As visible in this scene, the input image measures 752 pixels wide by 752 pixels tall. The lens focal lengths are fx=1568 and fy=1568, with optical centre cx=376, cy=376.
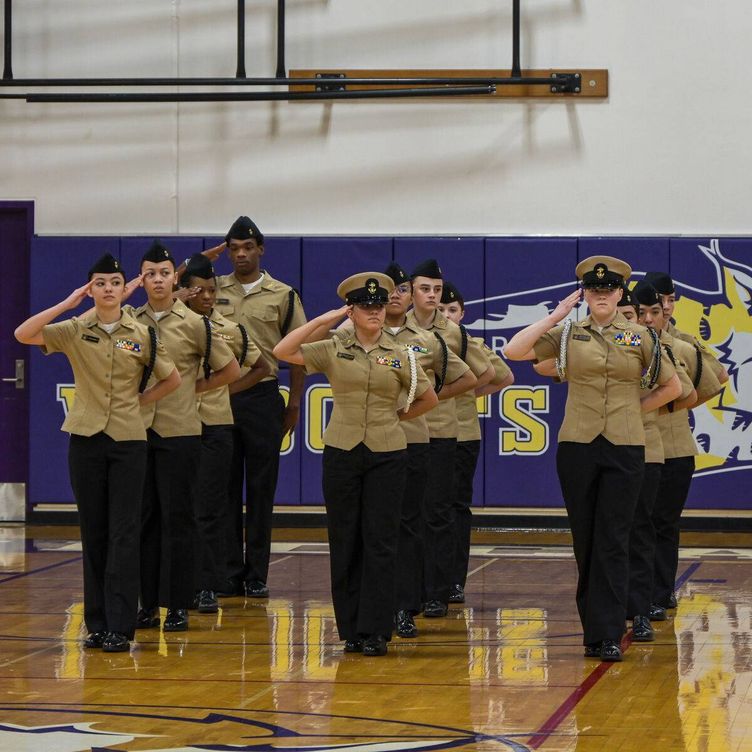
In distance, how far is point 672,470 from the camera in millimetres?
8188

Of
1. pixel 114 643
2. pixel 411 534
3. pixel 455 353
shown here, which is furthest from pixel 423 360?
pixel 114 643

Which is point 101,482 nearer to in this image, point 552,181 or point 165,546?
point 165,546

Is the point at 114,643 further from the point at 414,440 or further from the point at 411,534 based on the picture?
the point at 414,440

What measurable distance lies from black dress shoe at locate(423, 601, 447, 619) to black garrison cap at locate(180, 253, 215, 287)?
6.90 ft

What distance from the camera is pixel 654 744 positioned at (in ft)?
17.2

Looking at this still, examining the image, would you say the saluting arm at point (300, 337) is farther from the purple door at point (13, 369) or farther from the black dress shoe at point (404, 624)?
the purple door at point (13, 369)

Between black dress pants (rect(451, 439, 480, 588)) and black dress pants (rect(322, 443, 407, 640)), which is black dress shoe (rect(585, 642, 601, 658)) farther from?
black dress pants (rect(451, 439, 480, 588))

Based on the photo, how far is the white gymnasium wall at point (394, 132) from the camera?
1241cm

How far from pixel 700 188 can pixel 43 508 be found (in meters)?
5.90

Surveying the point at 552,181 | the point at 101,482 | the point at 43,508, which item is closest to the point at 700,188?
the point at 552,181

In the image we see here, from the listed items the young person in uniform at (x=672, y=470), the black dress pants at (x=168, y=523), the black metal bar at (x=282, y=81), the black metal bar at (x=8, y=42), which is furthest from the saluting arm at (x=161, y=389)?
the black metal bar at (x=8, y=42)

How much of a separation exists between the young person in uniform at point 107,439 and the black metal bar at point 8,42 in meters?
6.16

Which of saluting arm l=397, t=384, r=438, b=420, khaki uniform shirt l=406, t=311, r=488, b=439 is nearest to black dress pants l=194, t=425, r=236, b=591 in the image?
khaki uniform shirt l=406, t=311, r=488, b=439

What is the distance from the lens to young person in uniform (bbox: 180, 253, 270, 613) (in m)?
8.40
